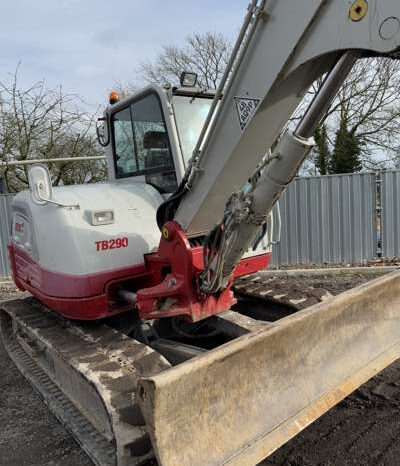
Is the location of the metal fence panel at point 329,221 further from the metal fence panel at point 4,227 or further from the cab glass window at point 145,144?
the metal fence panel at point 4,227

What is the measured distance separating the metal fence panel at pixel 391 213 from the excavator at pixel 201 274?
198 inches

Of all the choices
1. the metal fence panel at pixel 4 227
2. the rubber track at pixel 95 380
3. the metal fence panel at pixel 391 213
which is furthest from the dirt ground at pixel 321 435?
the metal fence panel at pixel 4 227

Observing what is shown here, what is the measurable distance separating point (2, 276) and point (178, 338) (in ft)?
21.5

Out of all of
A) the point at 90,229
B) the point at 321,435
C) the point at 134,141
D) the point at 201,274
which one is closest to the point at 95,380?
the point at 201,274

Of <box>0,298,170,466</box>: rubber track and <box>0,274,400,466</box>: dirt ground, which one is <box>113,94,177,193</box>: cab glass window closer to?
<box>0,298,170,466</box>: rubber track

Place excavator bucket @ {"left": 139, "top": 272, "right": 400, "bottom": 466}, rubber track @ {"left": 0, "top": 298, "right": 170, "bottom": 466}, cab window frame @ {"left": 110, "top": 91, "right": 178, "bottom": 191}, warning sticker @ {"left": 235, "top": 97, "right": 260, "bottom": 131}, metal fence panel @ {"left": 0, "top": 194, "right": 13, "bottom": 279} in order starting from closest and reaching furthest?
excavator bucket @ {"left": 139, "top": 272, "right": 400, "bottom": 466}, rubber track @ {"left": 0, "top": 298, "right": 170, "bottom": 466}, warning sticker @ {"left": 235, "top": 97, "right": 260, "bottom": 131}, cab window frame @ {"left": 110, "top": 91, "right": 178, "bottom": 191}, metal fence panel @ {"left": 0, "top": 194, "right": 13, "bottom": 279}

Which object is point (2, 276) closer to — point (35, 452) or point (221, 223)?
point (35, 452)

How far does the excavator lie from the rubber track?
0.01 m

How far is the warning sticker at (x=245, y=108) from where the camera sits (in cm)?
252

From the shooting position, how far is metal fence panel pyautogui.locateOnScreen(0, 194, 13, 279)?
29.8 ft

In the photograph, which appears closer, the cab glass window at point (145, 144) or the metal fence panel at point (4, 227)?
the cab glass window at point (145, 144)

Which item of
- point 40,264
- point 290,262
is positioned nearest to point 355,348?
point 40,264

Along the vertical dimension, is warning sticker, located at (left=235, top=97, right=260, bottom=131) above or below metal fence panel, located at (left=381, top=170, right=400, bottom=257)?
above

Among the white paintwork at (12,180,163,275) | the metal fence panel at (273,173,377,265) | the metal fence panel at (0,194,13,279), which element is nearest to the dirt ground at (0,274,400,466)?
the white paintwork at (12,180,163,275)
